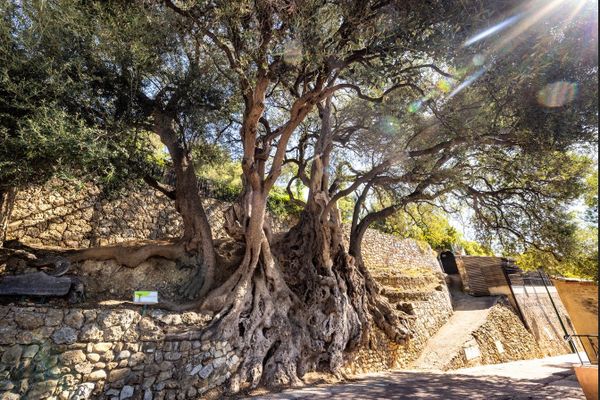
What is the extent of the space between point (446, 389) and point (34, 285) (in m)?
7.80

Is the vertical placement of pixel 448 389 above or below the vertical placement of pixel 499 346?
above

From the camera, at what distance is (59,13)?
590 centimetres

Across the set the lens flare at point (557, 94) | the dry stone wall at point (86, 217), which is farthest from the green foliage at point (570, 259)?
the dry stone wall at point (86, 217)

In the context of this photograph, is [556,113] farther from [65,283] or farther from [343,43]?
[65,283]

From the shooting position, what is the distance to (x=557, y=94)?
5.79 meters

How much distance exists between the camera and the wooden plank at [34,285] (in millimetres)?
5266

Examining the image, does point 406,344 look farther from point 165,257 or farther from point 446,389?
point 165,257

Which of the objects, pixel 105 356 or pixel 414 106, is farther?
pixel 414 106

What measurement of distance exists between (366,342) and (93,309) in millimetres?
6473

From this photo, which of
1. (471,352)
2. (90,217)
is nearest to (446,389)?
(471,352)

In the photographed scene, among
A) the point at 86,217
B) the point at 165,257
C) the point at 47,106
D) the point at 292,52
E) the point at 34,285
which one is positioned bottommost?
the point at 34,285

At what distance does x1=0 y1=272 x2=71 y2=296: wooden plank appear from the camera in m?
5.27

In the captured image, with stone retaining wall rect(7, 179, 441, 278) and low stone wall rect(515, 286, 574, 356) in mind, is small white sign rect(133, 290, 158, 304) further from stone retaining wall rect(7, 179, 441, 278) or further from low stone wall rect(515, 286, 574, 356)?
low stone wall rect(515, 286, 574, 356)

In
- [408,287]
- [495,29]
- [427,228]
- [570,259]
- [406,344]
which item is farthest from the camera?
[408,287]
